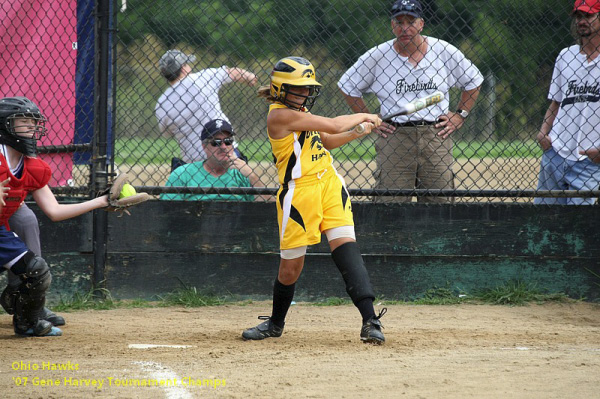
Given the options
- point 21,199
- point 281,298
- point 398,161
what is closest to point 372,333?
point 281,298

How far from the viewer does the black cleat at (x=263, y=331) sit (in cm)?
478

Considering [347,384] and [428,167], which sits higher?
[428,167]

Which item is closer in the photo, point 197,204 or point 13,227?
point 13,227

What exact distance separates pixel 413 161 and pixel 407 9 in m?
1.19

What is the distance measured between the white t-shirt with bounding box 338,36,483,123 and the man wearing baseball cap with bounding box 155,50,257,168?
118 cm

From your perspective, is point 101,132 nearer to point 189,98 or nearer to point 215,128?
point 215,128

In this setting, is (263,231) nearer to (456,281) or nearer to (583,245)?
(456,281)

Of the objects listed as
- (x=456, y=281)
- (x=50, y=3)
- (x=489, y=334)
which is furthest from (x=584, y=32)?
(x=50, y=3)

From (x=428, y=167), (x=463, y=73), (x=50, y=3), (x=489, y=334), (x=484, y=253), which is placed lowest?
(x=489, y=334)

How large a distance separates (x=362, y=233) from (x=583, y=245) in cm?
171

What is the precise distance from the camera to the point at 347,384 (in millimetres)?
3631

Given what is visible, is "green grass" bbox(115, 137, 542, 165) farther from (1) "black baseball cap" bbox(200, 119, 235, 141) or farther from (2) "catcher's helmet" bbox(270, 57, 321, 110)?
(2) "catcher's helmet" bbox(270, 57, 321, 110)

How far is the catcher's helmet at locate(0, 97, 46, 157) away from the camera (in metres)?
4.75

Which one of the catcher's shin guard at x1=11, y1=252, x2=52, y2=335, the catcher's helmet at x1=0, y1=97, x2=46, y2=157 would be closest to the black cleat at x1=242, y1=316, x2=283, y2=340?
the catcher's shin guard at x1=11, y1=252, x2=52, y2=335
